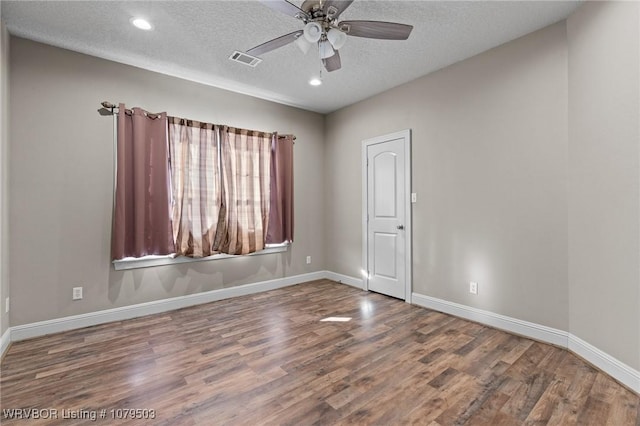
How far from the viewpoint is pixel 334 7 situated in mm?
2047

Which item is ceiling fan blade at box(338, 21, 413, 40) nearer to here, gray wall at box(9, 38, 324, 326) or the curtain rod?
gray wall at box(9, 38, 324, 326)

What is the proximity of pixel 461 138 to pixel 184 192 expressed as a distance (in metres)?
3.32

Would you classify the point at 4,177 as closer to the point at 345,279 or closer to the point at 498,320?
the point at 345,279

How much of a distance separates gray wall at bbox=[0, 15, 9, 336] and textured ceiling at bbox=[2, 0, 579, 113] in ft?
0.96

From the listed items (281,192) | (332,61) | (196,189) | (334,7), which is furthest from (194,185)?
(334,7)

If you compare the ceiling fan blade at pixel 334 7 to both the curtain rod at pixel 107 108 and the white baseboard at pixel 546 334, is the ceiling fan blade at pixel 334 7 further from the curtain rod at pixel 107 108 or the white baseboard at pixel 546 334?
the white baseboard at pixel 546 334

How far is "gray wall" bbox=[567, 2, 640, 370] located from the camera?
2098 millimetres

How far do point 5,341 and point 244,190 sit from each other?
2748 millimetres

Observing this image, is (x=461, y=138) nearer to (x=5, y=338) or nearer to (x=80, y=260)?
(x=80, y=260)

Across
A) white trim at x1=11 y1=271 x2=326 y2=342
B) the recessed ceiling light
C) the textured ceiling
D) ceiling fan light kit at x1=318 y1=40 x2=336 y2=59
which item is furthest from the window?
ceiling fan light kit at x1=318 y1=40 x2=336 y2=59

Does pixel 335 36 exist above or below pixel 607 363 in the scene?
above

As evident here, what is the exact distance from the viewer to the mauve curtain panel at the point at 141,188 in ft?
10.9

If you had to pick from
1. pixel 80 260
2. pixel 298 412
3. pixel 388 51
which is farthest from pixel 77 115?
pixel 298 412

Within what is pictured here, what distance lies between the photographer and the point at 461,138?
3.45 m
